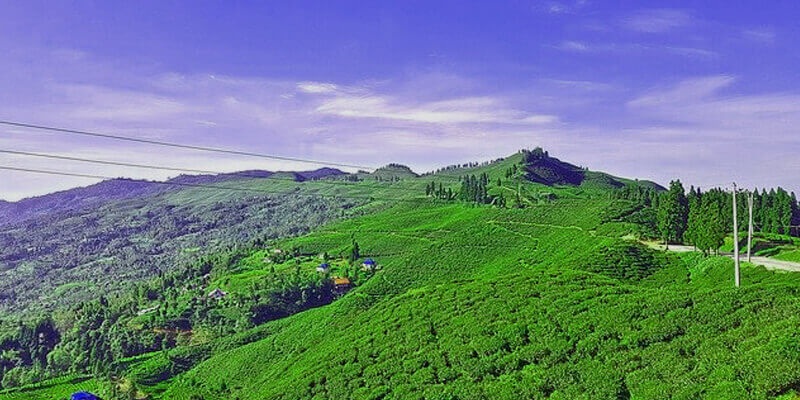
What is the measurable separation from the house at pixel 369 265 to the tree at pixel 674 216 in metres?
92.6

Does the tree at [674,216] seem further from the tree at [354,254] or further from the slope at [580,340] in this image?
the tree at [354,254]

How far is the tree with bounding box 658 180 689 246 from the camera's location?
263 ft

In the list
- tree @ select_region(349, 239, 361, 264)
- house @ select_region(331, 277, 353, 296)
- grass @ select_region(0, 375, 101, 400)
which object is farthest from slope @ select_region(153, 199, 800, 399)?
tree @ select_region(349, 239, 361, 264)

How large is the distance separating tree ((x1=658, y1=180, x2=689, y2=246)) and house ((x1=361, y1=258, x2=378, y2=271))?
92.6 m

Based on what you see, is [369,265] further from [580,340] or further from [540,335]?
[580,340]

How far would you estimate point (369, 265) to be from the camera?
16225cm

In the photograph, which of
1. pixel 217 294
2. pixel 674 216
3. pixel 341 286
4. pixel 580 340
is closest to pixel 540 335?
pixel 580 340

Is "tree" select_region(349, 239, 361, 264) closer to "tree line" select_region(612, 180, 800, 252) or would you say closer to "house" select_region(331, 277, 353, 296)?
"house" select_region(331, 277, 353, 296)

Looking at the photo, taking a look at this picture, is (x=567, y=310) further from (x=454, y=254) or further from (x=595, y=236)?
(x=454, y=254)

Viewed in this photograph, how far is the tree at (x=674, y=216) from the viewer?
263 feet

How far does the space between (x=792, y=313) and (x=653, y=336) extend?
561 centimetres

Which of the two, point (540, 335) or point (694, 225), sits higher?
point (694, 225)

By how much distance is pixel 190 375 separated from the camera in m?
102

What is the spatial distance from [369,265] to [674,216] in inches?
3898
